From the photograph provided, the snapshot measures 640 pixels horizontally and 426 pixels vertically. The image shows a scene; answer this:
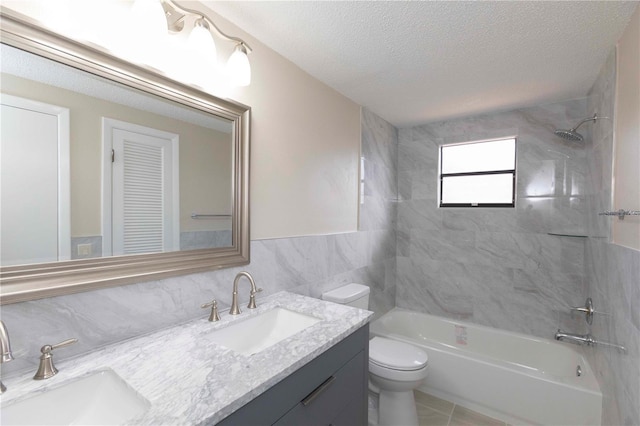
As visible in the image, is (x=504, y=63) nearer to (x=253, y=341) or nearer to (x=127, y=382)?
(x=253, y=341)

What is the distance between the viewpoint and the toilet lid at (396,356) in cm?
183

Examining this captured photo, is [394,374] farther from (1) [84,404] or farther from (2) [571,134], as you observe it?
(2) [571,134]

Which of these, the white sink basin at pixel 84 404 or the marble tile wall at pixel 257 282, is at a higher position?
the marble tile wall at pixel 257 282

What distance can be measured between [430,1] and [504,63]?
0.84m

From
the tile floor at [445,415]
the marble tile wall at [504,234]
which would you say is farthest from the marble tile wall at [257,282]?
the tile floor at [445,415]

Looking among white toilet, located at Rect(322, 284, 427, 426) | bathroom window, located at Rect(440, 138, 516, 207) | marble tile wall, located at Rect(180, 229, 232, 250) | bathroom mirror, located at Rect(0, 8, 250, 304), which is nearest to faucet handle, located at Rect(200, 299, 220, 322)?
bathroom mirror, located at Rect(0, 8, 250, 304)

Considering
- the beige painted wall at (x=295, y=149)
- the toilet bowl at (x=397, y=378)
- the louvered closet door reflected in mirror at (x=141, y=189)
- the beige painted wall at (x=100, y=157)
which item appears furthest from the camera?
the toilet bowl at (x=397, y=378)

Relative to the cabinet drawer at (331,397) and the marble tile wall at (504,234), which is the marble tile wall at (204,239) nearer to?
the cabinet drawer at (331,397)

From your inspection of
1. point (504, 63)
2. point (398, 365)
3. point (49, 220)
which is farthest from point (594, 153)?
point (49, 220)

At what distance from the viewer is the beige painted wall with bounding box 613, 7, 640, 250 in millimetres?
1251

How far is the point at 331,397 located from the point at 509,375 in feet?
5.24

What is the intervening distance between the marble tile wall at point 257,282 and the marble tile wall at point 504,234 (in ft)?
0.81

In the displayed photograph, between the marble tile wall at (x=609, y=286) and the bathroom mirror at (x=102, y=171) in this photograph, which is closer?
the bathroom mirror at (x=102, y=171)

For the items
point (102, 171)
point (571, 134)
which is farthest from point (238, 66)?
point (571, 134)
